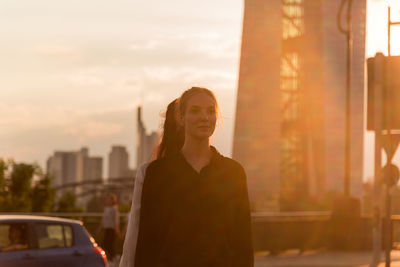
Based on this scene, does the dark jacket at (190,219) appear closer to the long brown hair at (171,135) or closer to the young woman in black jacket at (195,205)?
the young woman in black jacket at (195,205)

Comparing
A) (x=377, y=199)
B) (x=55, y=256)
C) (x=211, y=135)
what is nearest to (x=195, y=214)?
(x=211, y=135)

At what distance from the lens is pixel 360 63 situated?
112812 mm

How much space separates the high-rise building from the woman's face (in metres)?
119

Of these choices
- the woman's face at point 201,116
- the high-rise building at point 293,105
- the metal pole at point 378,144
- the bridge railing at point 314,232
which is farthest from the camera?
the high-rise building at point 293,105

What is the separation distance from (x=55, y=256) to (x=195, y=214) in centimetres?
858

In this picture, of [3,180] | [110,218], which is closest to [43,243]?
[110,218]

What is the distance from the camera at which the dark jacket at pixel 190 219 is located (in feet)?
14.5

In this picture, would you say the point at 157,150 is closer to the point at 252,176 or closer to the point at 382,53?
the point at 382,53

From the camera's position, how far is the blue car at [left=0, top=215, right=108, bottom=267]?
12094 millimetres

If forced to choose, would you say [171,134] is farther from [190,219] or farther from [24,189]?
[24,189]

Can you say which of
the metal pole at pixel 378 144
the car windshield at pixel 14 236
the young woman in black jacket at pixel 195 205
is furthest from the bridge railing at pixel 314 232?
the young woman in black jacket at pixel 195 205

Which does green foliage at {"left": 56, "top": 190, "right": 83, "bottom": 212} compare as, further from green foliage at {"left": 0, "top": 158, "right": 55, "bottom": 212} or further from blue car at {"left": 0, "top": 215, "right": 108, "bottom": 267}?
→ blue car at {"left": 0, "top": 215, "right": 108, "bottom": 267}

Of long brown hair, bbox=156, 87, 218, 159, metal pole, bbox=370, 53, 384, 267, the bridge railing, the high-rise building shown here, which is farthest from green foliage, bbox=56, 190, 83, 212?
long brown hair, bbox=156, 87, 218, 159

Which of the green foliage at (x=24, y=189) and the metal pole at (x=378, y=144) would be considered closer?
the metal pole at (x=378, y=144)
